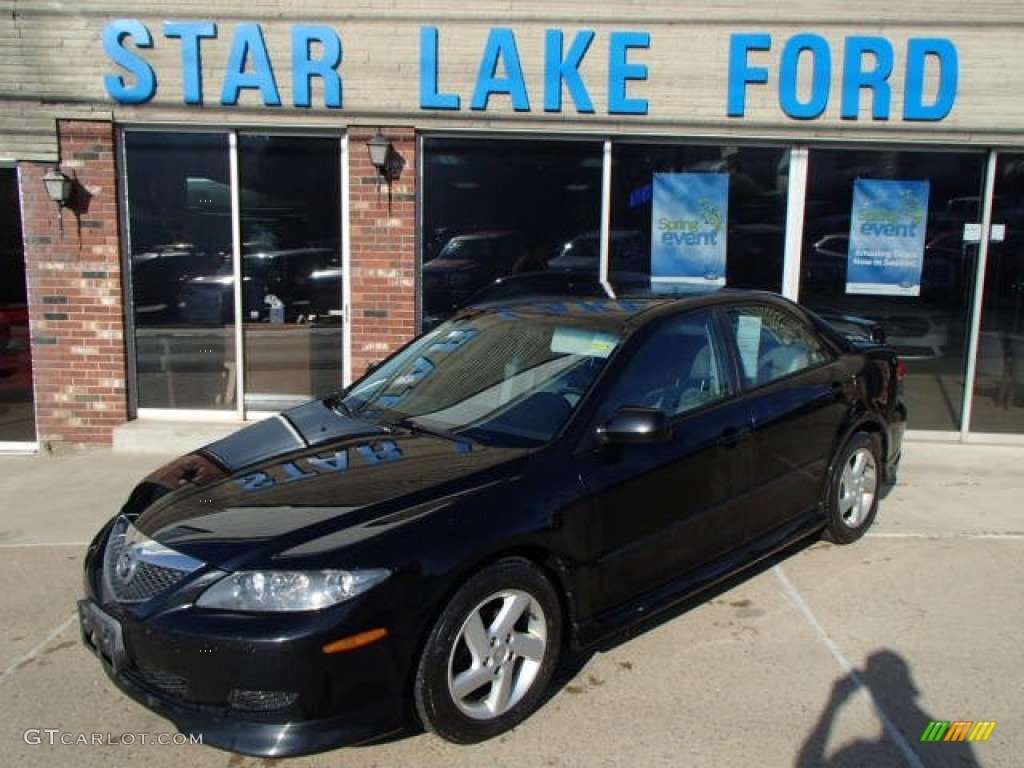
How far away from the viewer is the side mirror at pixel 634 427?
3350 millimetres

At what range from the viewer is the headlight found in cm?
273

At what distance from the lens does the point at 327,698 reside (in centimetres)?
270

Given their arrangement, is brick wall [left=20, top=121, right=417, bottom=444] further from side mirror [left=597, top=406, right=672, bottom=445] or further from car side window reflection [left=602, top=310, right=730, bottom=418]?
side mirror [left=597, top=406, right=672, bottom=445]

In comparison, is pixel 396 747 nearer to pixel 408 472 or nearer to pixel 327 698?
pixel 327 698

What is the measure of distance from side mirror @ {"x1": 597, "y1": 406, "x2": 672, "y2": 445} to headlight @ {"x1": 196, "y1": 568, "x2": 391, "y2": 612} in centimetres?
109

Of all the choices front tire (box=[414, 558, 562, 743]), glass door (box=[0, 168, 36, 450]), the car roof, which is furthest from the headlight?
glass door (box=[0, 168, 36, 450])

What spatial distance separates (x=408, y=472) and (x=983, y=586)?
3.28 meters

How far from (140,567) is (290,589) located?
2.22 feet

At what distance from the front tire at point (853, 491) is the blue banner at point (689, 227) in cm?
294

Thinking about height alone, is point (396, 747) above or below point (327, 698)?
below

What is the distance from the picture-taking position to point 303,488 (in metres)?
3.22

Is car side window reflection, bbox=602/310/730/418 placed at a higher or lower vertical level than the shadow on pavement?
higher

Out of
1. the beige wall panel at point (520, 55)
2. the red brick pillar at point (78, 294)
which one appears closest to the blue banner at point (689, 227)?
the beige wall panel at point (520, 55)

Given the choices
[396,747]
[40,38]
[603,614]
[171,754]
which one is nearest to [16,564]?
[171,754]
